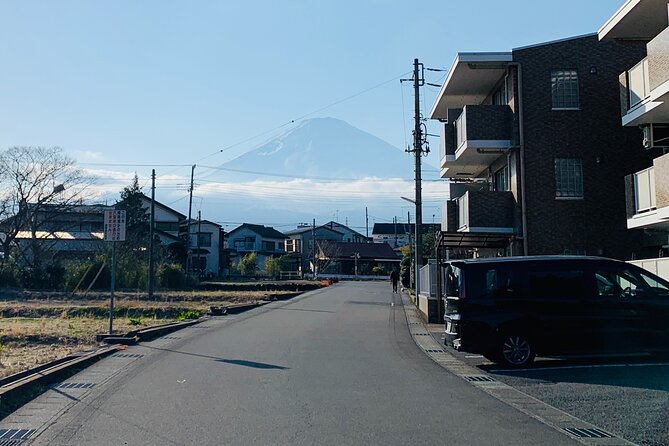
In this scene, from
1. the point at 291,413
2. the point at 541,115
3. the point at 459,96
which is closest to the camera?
the point at 291,413

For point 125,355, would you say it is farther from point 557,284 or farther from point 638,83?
point 638,83

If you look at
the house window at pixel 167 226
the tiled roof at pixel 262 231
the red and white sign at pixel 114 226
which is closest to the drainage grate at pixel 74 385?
the red and white sign at pixel 114 226

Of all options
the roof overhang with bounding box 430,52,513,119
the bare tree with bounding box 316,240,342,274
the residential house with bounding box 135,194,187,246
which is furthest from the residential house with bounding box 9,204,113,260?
the bare tree with bounding box 316,240,342,274

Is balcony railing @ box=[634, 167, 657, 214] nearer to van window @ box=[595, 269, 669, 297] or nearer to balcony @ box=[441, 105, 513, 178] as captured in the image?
van window @ box=[595, 269, 669, 297]

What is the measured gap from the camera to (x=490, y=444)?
22.2 feet

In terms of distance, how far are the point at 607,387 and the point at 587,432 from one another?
275 centimetres

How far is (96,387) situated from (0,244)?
1723 inches

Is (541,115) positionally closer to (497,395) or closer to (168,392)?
(497,395)

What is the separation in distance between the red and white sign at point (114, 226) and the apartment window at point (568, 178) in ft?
42.2

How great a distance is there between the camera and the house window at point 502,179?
23.8 meters

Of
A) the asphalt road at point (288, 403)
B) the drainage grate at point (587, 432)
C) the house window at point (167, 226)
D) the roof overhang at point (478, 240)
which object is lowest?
the drainage grate at point (587, 432)

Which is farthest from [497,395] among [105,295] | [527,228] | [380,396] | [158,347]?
[105,295]

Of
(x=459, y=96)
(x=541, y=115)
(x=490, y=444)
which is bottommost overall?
(x=490, y=444)

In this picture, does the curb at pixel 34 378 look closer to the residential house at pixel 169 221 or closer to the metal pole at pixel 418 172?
the metal pole at pixel 418 172
